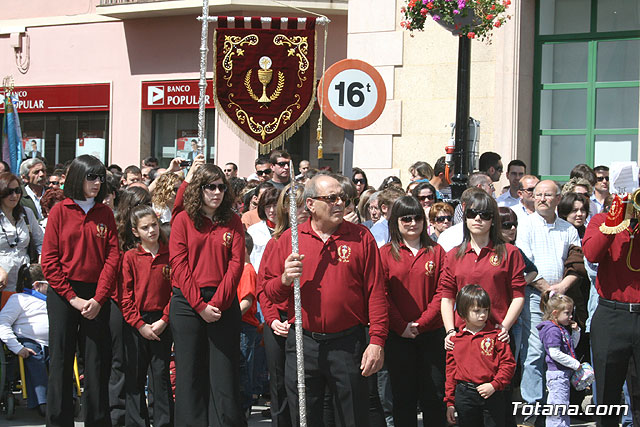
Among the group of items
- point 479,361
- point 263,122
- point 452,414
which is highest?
point 263,122

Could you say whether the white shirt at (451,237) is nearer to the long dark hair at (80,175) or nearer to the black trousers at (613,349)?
the black trousers at (613,349)

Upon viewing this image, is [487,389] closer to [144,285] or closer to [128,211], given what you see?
[144,285]

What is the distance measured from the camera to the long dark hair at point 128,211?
806 centimetres

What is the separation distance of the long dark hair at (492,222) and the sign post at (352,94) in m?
2.23

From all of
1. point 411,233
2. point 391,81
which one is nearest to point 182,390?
point 411,233

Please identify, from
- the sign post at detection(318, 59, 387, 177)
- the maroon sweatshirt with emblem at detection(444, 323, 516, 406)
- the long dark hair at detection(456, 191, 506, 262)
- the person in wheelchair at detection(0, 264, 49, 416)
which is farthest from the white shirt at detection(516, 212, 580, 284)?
the person in wheelchair at detection(0, 264, 49, 416)

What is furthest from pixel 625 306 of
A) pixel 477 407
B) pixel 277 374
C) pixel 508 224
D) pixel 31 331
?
pixel 31 331

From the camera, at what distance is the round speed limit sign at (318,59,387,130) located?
9.22m

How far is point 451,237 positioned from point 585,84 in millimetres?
7322

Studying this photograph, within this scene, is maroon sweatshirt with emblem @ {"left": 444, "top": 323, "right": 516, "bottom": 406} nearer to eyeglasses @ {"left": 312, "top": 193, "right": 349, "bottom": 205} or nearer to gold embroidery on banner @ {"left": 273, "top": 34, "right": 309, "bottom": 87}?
eyeglasses @ {"left": 312, "top": 193, "right": 349, "bottom": 205}

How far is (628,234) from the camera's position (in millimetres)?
6926

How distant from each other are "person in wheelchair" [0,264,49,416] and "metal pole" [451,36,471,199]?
14.7 feet

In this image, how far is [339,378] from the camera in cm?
613

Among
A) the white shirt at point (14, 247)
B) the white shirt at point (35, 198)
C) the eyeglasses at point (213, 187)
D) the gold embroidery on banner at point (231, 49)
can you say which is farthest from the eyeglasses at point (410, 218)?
the white shirt at point (35, 198)
